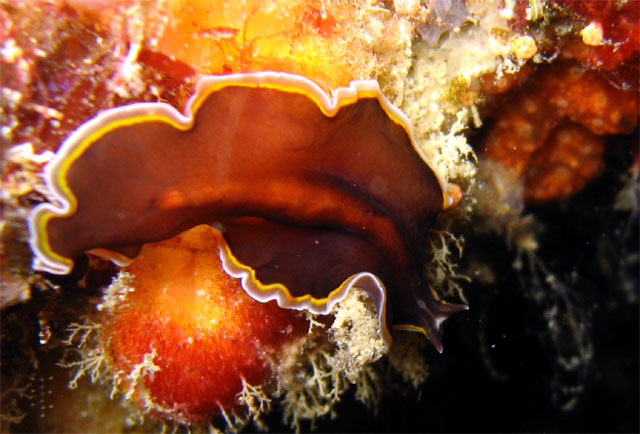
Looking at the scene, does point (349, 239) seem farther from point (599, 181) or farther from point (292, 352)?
point (599, 181)

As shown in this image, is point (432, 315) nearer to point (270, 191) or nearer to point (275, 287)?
point (275, 287)

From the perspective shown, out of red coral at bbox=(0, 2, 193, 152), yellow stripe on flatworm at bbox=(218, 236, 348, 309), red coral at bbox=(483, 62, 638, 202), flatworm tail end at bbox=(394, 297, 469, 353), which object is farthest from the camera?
red coral at bbox=(483, 62, 638, 202)

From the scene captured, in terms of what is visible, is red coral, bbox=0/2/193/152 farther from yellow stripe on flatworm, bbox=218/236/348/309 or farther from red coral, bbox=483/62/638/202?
red coral, bbox=483/62/638/202

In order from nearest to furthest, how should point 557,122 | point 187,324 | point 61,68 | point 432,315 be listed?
1. point 61,68
2. point 187,324
3. point 432,315
4. point 557,122

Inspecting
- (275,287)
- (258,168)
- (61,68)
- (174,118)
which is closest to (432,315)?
(275,287)

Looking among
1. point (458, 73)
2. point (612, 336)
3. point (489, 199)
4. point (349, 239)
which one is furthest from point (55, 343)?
point (612, 336)

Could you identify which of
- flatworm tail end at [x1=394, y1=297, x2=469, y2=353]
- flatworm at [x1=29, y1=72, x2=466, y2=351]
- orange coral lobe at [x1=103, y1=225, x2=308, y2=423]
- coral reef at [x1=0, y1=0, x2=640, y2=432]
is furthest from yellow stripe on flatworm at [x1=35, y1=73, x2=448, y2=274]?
flatworm tail end at [x1=394, y1=297, x2=469, y2=353]
